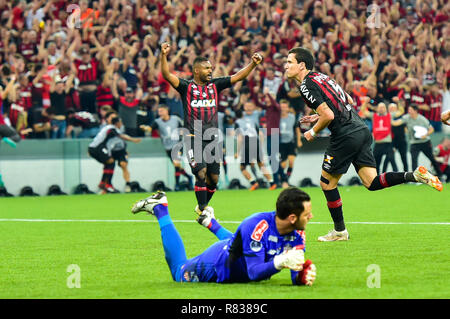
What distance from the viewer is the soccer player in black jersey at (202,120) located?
49.7 feet

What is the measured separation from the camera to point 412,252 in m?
10.6

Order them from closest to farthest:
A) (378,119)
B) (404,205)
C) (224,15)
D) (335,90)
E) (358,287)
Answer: (358,287), (335,90), (404,205), (378,119), (224,15)

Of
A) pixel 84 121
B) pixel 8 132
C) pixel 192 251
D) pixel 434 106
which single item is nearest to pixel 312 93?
pixel 192 251

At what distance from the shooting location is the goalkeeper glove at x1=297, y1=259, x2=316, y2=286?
7816 millimetres

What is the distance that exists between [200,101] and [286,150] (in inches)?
418

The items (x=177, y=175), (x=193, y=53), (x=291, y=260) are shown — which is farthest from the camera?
(x=193, y=53)

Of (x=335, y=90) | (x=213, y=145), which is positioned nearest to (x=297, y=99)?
(x=213, y=145)

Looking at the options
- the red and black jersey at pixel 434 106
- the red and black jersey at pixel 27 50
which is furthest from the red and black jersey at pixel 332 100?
the red and black jersey at pixel 434 106

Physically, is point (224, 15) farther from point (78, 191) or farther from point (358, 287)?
point (358, 287)

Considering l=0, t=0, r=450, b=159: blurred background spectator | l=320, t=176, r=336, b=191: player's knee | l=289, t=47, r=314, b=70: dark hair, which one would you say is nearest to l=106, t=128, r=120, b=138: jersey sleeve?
l=0, t=0, r=450, b=159: blurred background spectator

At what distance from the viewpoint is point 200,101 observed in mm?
15461

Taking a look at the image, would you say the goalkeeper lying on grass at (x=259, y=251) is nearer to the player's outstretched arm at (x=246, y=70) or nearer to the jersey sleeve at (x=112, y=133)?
the player's outstretched arm at (x=246, y=70)

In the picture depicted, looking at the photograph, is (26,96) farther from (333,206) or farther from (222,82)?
(333,206)
